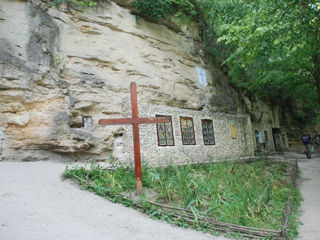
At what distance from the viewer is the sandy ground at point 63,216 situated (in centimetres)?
383

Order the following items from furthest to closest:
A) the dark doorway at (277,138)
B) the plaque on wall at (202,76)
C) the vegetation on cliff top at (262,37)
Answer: the dark doorway at (277,138) → the plaque on wall at (202,76) → the vegetation on cliff top at (262,37)

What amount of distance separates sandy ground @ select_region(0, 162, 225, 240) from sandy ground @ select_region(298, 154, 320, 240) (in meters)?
2.19

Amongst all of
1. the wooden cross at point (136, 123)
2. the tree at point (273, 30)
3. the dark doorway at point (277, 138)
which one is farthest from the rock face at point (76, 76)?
the dark doorway at point (277, 138)

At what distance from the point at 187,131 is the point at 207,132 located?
1.63 m

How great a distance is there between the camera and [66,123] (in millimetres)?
8750

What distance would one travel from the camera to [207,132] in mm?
13641

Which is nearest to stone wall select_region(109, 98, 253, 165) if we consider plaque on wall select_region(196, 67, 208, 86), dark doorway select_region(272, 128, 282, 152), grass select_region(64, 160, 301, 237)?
plaque on wall select_region(196, 67, 208, 86)

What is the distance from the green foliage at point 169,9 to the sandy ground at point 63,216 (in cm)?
963

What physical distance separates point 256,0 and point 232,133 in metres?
7.97

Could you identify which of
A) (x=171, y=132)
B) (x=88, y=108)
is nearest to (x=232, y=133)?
(x=171, y=132)

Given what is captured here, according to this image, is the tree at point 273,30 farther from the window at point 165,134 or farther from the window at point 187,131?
the window at point 165,134

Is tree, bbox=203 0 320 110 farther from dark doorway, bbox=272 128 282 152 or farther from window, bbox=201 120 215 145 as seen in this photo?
dark doorway, bbox=272 128 282 152

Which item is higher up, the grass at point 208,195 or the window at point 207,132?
the window at point 207,132

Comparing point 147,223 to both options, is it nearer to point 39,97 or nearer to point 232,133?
point 39,97
